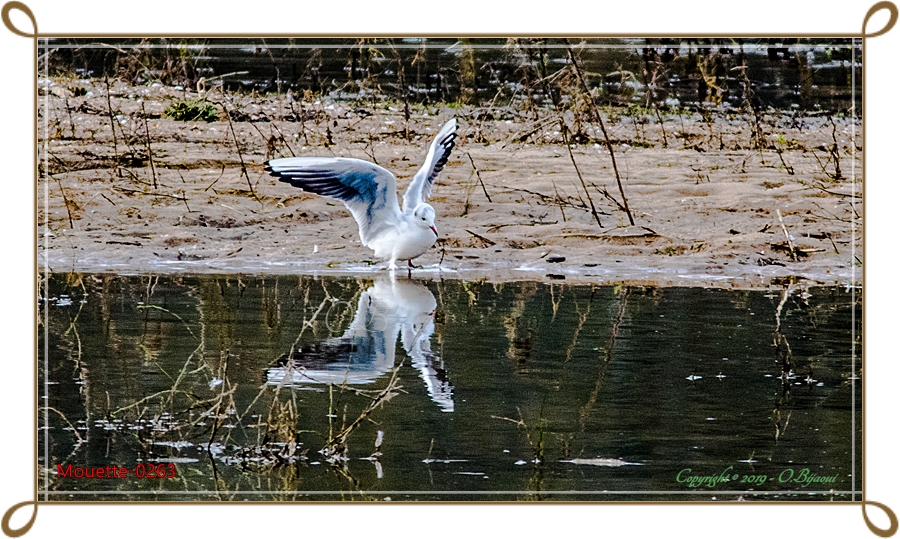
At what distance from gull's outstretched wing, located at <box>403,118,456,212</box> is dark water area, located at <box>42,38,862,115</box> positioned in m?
0.32

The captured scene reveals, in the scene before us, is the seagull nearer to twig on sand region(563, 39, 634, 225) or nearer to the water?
the water

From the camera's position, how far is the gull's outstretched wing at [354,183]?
714 centimetres

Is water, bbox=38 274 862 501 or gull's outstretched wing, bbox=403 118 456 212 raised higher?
gull's outstretched wing, bbox=403 118 456 212

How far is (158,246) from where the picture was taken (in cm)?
821

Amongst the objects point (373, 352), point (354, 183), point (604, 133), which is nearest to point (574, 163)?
point (604, 133)

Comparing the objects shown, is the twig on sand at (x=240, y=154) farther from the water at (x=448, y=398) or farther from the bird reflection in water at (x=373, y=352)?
the bird reflection in water at (x=373, y=352)

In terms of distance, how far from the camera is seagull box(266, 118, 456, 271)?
23.5 feet

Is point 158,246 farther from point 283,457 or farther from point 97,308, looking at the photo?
point 283,457

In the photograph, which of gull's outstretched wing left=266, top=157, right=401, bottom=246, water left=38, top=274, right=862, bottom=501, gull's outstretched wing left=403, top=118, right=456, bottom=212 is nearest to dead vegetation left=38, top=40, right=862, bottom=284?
gull's outstretched wing left=403, top=118, right=456, bottom=212

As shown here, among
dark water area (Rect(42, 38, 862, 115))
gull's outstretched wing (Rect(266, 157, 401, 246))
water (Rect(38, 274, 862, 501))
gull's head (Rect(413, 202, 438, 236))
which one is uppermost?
dark water area (Rect(42, 38, 862, 115))

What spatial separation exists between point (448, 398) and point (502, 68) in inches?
115

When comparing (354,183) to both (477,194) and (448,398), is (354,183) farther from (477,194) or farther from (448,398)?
(448,398)

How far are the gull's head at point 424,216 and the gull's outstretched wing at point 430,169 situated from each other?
10cm

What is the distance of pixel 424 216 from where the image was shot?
7.53 metres
